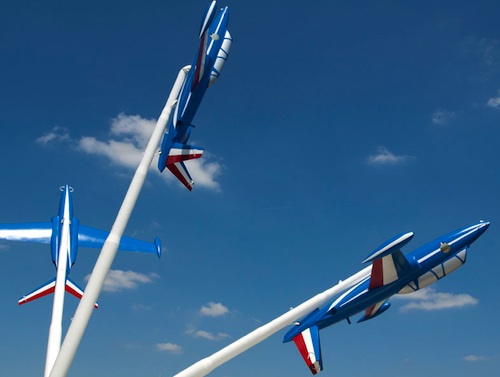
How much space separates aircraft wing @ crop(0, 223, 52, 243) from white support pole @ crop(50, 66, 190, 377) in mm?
10437

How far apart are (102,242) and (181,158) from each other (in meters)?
10.7

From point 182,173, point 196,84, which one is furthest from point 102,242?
point 196,84

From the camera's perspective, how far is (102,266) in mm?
14367

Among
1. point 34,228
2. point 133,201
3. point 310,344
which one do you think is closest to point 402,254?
point 310,344

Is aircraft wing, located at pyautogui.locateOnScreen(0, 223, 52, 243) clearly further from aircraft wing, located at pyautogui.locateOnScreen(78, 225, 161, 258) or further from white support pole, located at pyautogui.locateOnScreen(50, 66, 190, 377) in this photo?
white support pole, located at pyautogui.locateOnScreen(50, 66, 190, 377)

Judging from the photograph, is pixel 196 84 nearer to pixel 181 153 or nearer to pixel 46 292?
pixel 181 153

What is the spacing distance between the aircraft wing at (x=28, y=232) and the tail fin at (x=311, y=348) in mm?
13299

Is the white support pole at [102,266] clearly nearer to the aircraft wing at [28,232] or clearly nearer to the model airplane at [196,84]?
the model airplane at [196,84]

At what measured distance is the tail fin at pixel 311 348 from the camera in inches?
854

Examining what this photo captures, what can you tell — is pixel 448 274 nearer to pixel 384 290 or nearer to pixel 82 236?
pixel 384 290

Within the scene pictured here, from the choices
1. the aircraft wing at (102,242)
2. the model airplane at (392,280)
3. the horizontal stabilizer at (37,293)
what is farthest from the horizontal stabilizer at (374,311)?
the horizontal stabilizer at (37,293)

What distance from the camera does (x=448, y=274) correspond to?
21922 millimetres

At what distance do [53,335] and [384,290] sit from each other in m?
13.9

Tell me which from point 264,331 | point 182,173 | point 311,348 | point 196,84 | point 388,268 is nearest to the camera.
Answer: point 196,84
